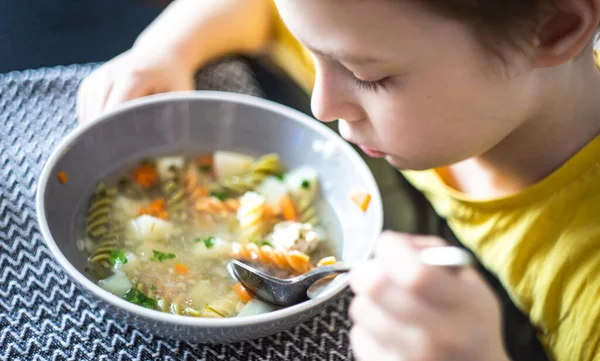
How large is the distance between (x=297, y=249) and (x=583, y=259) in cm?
33

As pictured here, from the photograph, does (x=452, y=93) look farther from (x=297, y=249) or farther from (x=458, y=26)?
(x=297, y=249)

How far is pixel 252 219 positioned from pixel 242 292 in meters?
0.11

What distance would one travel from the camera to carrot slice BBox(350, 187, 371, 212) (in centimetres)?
76

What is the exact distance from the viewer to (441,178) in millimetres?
913

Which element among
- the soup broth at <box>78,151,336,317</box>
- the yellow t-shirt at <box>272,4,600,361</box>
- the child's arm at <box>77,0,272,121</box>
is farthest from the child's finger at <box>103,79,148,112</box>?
the yellow t-shirt at <box>272,4,600,361</box>

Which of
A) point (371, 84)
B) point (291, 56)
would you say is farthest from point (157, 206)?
point (291, 56)

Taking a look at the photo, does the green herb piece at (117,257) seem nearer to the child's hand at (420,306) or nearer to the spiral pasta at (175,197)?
the spiral pasta at (175,197)

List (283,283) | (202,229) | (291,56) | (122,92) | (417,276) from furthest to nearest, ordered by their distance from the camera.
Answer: (291,56), (122,92), (202,229), (283,283), (417,276)

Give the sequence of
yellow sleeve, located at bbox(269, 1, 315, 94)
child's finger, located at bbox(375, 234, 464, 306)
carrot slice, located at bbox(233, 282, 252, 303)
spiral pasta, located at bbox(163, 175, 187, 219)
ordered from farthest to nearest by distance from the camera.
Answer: yellow sleeve, located at bbox(269, 1, 315, 94), spiral pasta, located at bbox(163, 175, 187, 219), carrot slice, located at bbox(233, 282, 252, 303), child's finger, located at bbox(375, 234, 464, 306)

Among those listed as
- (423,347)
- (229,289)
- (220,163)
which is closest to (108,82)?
(220,163)

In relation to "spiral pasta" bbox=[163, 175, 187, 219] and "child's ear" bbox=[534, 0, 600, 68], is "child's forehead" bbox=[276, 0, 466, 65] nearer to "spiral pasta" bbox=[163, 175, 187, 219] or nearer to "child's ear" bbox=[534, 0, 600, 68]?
"child's ear" bbox=[534, 0, 600, 68]

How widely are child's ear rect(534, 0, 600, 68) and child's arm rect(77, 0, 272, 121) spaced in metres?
0.53

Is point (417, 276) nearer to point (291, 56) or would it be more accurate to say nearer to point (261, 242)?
point (261, 242)

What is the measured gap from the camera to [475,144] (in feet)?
2.27
